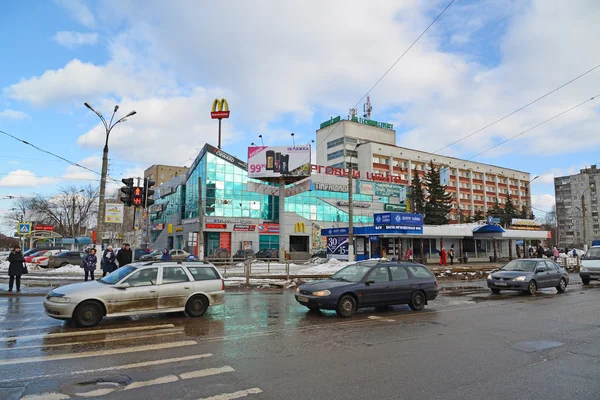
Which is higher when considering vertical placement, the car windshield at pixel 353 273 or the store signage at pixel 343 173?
the store signage at pixel 343 173

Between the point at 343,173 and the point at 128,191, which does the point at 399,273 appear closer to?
the point at 128,191

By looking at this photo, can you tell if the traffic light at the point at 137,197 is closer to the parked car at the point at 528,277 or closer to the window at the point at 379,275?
the window at the point at 379,275

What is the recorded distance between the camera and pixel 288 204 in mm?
58688

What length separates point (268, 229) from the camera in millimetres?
56469

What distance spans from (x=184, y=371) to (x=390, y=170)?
287ft

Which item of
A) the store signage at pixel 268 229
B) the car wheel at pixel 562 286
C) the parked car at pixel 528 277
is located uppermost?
the store signage at pixel 268 229

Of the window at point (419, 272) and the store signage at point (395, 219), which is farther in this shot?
the store signage at point (395, 219)

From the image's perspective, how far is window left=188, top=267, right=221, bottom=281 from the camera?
36.1 ft

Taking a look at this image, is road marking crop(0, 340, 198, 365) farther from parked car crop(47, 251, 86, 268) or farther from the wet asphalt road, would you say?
parked car crop(47, 251, 86, 268)

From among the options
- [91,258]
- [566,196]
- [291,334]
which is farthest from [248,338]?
[566,196]

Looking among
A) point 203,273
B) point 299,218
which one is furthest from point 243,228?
point 203,273

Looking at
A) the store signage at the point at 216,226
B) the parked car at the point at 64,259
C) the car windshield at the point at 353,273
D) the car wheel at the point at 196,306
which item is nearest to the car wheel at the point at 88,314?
the car wheel at the point at 196,306

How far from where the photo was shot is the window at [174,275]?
34.4 ft

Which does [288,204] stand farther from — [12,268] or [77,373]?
[77,373]
